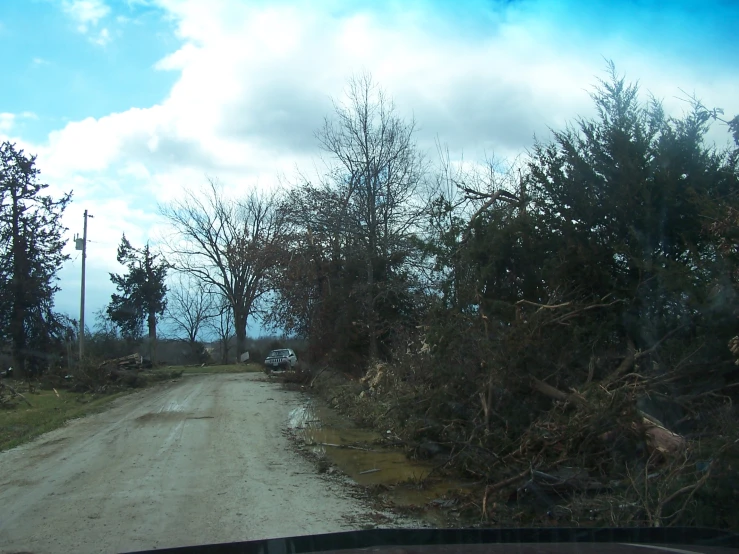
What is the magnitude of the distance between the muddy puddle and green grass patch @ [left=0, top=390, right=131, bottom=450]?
18.2ft

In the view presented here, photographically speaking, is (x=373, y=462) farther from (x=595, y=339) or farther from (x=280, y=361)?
(x=280, y=361)

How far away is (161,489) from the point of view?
7.69 meters

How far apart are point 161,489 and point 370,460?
11.6ft

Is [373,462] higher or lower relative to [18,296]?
lower

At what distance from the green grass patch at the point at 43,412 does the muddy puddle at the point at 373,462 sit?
18.2ft

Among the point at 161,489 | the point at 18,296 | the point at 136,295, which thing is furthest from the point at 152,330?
the point at 161,489

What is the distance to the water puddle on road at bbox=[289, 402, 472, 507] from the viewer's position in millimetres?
7809

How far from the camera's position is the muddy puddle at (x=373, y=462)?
25.3 ft

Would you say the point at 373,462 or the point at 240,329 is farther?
the point at 240,329

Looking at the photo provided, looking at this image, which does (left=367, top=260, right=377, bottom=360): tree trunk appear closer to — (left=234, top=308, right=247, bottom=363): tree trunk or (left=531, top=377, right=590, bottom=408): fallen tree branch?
(left=531, top=377, right=590, bottom=408): fallen tree branch

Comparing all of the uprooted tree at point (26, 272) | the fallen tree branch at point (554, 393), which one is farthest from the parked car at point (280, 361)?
the fallen tree branch at point (554, 393)

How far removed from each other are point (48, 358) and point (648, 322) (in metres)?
32.9

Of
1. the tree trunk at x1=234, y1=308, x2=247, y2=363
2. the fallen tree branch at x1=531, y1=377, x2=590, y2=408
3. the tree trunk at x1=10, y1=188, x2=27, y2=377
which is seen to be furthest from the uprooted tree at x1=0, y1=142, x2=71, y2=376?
the fallen tree branch at x1=531, y1=377, x2=590, y2=408

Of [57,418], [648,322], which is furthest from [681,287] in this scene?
[57,418]
